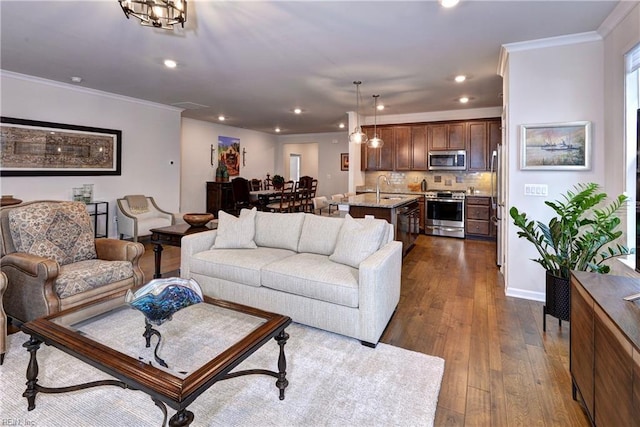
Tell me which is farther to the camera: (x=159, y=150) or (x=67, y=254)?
(x=159, y=150)

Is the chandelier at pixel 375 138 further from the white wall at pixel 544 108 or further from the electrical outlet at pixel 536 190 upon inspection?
the electrical outlet at pixel 536 190

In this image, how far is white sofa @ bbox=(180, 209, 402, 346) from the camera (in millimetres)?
2428

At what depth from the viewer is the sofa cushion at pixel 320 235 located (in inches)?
123

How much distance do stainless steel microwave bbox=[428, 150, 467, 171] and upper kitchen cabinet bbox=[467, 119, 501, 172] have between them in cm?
13

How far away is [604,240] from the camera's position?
99.9 inches

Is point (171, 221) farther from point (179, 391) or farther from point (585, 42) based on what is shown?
point (585, 42)

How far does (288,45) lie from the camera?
11.4 ft

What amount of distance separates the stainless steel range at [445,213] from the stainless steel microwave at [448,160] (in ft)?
1.68

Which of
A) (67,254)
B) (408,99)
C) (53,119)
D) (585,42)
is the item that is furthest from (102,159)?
(585,42)

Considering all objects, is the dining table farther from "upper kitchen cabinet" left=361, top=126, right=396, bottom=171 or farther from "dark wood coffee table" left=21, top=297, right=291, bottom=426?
"dark wood coffee table" left=21, top=297, right=291, bottom=426

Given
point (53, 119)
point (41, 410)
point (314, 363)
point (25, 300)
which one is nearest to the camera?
point (41, 410)

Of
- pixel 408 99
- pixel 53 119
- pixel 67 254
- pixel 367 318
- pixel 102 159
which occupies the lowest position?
pixel 367 318

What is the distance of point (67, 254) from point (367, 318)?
103 inches

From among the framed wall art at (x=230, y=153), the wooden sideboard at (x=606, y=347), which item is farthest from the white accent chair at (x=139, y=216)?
the wooden sideboard at (x=606, y=347)
